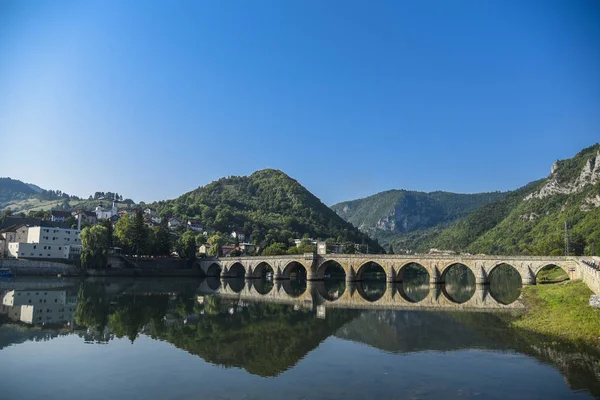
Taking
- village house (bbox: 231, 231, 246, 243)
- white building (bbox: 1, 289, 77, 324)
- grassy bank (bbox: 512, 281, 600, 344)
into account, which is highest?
village house (bbox: 231, 231, 246, 243)

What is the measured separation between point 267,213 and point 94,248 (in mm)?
105335

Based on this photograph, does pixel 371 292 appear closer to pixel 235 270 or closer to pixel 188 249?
pixel 235 270

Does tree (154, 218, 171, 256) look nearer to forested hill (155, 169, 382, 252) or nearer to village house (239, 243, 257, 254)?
village house (239, 243, 257, 254)

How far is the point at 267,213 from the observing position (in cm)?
17338

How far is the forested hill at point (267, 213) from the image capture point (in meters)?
148

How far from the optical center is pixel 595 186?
11038 centimetres

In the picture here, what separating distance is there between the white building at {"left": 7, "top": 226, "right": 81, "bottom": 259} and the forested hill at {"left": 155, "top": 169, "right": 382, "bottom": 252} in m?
52.5

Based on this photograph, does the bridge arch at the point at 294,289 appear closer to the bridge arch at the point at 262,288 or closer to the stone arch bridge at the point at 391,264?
the bridge arch at the point at 262,288

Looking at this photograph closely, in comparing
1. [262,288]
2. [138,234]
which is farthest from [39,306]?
[138,234]

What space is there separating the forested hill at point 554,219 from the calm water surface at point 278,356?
209 ft

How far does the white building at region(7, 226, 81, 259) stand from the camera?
7352cm

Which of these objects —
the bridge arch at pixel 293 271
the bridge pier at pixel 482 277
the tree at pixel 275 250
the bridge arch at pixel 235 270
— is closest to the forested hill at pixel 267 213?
the tree at pixel 275 250

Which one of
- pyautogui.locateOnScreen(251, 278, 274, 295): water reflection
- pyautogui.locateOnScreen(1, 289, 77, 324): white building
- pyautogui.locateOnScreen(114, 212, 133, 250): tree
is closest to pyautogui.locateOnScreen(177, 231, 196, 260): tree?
pyautogui.locateOnScreen(114, 212, 133, 250): tree

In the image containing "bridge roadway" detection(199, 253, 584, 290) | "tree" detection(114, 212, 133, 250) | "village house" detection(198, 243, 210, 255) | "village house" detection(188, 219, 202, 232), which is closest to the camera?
"bridge roadway" detection(199, 253, 584, 290)
